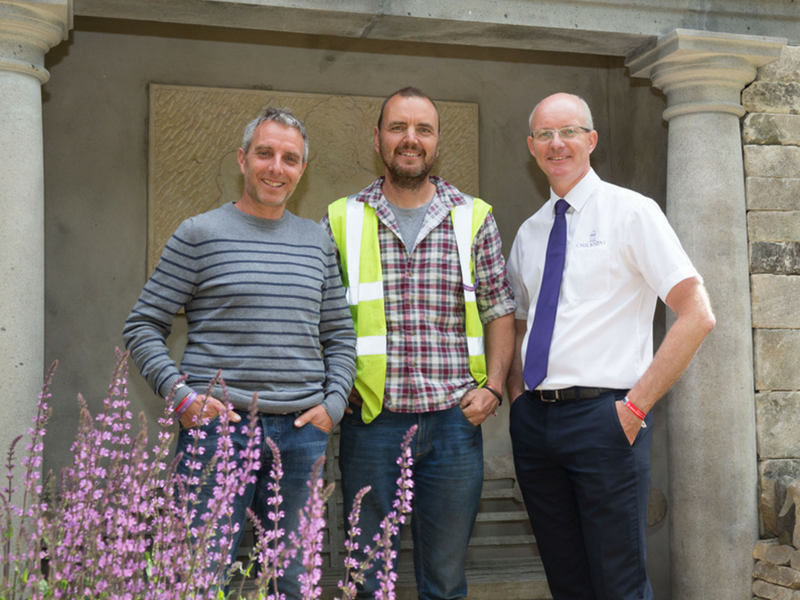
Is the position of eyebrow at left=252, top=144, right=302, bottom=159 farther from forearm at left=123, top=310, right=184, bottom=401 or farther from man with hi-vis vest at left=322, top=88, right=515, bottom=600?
forearm at left=123, top=310, right=184, bottom=401

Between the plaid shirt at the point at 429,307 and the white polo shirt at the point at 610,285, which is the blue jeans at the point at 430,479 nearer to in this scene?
the plaid shirt at the point at 429,307

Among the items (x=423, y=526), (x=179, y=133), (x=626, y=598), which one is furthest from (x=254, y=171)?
(x=179, y=133)

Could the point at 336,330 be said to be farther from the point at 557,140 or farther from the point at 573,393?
the point at 557,140

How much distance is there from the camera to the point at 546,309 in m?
2.90

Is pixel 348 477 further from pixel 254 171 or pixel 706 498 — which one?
pixel 706 498

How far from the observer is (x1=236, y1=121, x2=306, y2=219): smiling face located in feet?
9.03

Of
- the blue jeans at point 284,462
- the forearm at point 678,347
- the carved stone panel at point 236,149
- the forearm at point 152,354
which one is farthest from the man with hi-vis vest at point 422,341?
the carved stone panel at point 236,149

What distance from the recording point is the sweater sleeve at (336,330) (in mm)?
2812

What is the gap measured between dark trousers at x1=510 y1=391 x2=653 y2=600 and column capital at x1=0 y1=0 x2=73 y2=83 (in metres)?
2.43

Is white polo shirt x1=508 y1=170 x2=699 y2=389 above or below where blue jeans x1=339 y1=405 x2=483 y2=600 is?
above

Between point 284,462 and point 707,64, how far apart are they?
2742mm

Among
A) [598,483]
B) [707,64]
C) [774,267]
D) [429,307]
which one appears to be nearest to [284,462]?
[429,307]

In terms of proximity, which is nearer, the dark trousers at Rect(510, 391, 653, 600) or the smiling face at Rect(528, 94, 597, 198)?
the dark trousers at Rect(510, 391, 653, 600)

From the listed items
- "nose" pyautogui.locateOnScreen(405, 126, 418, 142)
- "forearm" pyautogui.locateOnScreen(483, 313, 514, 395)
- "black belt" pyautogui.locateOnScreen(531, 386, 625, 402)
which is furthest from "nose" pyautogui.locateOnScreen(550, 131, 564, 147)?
"black belt" pyautogui.locateOnScreen(531, 386, 625, 402)
